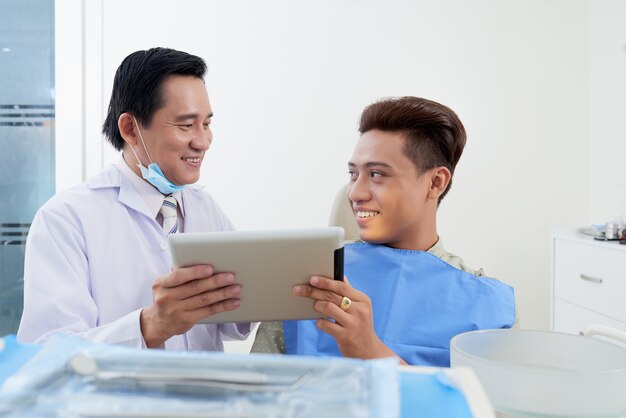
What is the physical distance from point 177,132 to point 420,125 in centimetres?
64

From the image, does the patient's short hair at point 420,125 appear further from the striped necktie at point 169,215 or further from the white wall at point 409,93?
the white wall at point 409,93

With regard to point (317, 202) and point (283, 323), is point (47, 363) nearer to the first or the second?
point (283, 323)

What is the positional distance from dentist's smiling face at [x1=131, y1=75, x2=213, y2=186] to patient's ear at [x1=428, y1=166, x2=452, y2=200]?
618 mm

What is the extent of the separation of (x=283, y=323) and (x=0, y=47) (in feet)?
7.83

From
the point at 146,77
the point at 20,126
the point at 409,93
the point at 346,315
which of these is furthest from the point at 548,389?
the point at 20,126

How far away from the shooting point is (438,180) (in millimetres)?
1350

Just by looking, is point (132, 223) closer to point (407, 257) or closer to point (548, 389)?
point (407, 257)

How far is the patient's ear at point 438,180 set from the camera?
4.40 ft

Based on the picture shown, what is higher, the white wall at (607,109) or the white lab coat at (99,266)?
the white wall at (607,109)

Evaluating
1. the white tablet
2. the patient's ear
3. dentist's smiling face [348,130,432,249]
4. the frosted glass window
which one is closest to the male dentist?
the white tablet

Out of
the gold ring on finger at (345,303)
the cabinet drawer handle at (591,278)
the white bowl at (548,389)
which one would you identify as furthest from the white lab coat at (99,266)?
the cabinet drawer handle at (591,278)

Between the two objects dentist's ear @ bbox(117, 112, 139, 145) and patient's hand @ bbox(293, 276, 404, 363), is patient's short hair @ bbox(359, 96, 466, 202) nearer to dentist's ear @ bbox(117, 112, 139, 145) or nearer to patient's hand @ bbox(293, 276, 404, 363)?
patient's hand @ bbox(293, 276, 404, 363)

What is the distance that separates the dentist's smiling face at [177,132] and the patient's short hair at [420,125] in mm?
469

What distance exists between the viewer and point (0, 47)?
282 centimetres
